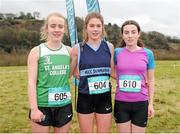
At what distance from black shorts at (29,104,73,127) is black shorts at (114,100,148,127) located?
55 centimetres

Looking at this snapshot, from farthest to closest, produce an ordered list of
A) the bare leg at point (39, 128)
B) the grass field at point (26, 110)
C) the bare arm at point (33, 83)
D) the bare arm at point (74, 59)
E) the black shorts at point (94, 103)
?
1. the grass field at point (26, 110)
2. the black shorts at point (94, 103)
3. the bare arm at point (74, 59)
4. the bare leg at point (39, 128)
5. the bare arm at point (33, 83)

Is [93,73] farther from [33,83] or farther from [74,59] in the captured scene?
[33,83]

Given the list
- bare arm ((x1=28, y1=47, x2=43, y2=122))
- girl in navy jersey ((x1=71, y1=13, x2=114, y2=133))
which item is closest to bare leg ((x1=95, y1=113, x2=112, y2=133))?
girl in navy jersey ((x1=71, y1=13, x2=114, y2=133))

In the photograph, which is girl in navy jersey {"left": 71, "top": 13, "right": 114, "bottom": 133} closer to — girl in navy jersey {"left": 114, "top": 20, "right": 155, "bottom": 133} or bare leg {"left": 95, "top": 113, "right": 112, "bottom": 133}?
bare leg {"left": 95, "top": 113, "right": 112, "bottom": 133}

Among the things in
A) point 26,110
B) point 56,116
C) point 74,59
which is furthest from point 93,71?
point 26,110

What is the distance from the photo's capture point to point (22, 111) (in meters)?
7.74

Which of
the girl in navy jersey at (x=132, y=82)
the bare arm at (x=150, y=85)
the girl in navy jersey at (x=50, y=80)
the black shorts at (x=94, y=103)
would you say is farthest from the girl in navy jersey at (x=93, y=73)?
the bare arm at (x=150, y=85)

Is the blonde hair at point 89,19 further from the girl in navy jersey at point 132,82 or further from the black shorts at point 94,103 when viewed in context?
the black shorts at point 94,103

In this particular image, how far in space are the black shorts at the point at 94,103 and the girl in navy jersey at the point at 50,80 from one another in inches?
9.8

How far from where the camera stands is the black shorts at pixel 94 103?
3635 mm

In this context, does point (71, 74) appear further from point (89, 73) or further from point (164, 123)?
point (164, 123)

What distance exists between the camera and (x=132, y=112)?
370 centimetres

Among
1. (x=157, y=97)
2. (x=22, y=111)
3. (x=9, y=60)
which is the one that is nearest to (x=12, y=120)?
(x=22, y=111)

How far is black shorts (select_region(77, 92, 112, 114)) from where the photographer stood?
3.63 m
